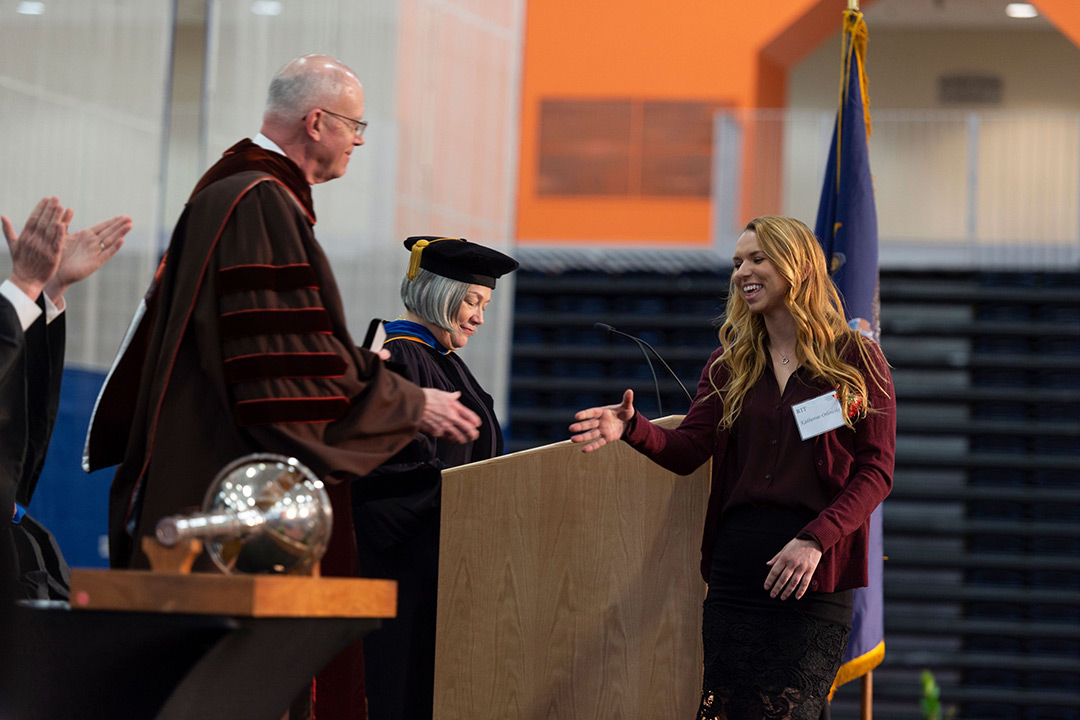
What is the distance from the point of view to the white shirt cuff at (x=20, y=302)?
2520mm

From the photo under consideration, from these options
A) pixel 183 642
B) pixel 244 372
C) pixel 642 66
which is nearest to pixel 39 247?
pixel 244 372

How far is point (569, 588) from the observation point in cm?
300

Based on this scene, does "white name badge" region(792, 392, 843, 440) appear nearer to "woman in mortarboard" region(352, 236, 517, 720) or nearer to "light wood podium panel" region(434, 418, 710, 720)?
"light wood podium panel" region(434, 418, 710, 720)

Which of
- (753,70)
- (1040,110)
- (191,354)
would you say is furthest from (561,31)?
(191,354)

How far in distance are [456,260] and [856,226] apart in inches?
53.5

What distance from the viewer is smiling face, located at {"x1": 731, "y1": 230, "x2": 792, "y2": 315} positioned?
110 inches

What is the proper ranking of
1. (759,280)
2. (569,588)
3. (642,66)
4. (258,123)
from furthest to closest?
(642,66)
(258,123)
(569,588)
(759,280)

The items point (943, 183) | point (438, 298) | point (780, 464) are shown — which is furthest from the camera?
point (943, 183)

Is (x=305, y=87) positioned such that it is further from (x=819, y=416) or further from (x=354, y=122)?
(x=819, y=416)

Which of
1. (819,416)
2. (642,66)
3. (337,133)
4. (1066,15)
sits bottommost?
(819,416)

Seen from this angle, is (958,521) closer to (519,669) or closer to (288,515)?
(519,669)

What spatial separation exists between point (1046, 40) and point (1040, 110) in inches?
31.2

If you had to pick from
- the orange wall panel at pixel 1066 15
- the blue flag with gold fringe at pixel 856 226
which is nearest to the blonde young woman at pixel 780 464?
the blue flag with gold fringe at pixel 856 226

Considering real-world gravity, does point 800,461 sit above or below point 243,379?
below
